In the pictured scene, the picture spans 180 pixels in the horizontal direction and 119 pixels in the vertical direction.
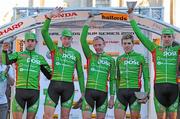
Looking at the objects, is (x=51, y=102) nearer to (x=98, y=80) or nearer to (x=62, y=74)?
(x=62, y=74)

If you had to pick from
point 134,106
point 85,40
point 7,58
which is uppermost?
point 85,40

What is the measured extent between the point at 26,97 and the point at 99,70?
1.23m

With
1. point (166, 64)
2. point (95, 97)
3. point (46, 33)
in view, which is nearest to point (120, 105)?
point (95, 97)

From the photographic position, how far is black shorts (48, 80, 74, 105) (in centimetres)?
717

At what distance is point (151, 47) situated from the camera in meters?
7.14

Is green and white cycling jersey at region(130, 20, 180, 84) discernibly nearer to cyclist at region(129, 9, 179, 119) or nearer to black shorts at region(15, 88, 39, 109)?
cyclist at region(129, 9, 179, 119)

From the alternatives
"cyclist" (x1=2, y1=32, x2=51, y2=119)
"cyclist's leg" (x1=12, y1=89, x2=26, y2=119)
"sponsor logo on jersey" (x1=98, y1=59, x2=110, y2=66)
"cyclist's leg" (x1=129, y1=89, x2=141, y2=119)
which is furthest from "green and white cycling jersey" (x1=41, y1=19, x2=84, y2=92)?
"cyclist's leg" (x1=129, y1=89, x2=141, y2=119)

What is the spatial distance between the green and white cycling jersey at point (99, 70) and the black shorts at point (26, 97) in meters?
0.86

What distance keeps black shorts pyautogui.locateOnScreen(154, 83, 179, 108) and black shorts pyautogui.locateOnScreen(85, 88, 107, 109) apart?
2.85ft

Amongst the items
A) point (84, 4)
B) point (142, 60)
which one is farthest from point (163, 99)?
point (84, 4)

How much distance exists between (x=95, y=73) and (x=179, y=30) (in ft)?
5.07

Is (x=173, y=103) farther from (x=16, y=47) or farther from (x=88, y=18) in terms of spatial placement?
(x=16, y=47)

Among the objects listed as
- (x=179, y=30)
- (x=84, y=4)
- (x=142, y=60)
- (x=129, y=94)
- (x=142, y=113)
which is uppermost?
(x=84, y=4)

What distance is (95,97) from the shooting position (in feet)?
23.6
